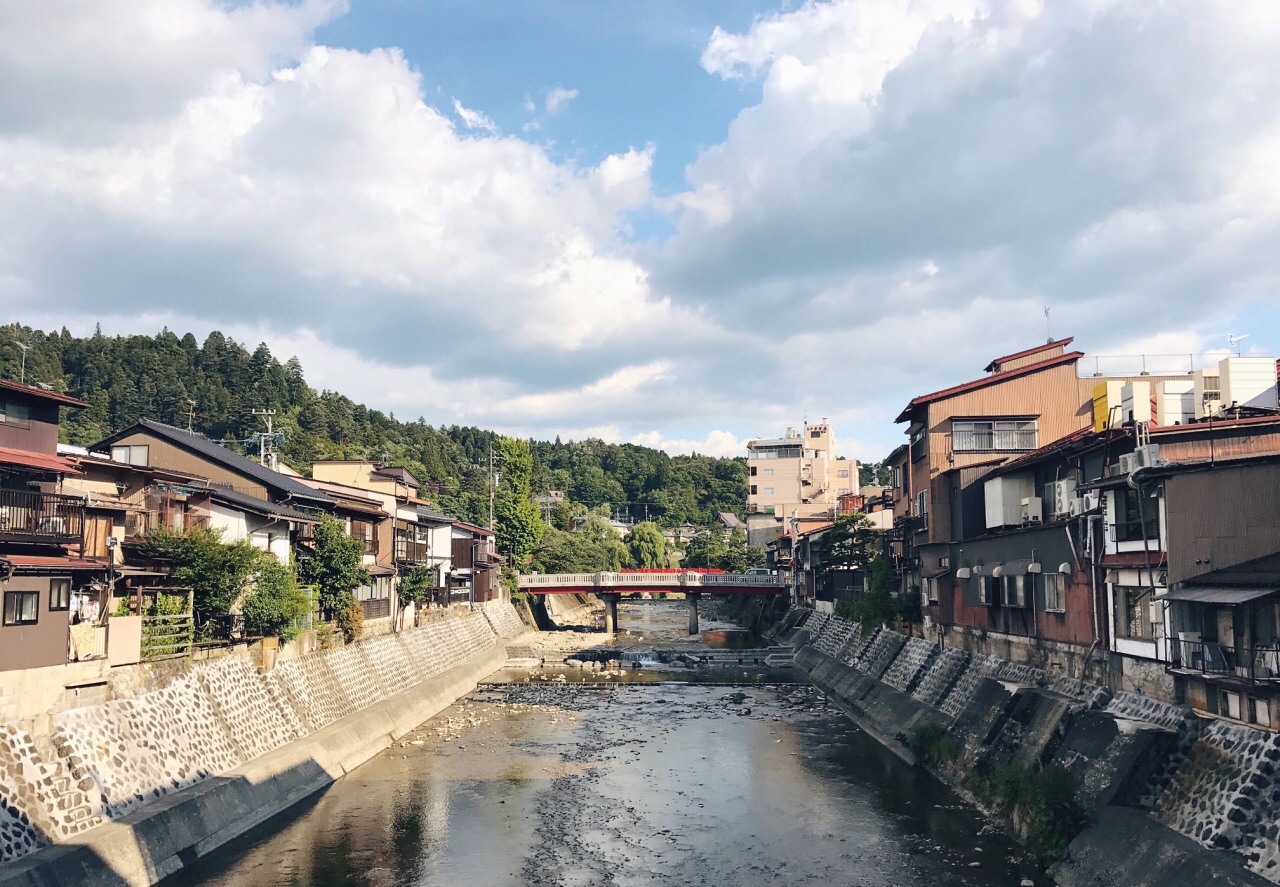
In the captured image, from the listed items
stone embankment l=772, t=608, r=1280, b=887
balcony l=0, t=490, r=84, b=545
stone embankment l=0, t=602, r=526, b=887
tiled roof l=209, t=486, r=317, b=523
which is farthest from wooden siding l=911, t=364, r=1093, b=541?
balcony l=0, t=490, r=84, b=545

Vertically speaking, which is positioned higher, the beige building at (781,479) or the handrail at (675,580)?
the beige building at (781,479)

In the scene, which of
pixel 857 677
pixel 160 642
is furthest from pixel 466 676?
pixel 160 642

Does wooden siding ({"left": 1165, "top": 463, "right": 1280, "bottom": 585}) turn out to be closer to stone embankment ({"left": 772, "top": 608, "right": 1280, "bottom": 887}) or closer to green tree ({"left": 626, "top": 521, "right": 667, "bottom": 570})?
stone embankment ({"left": 772, "top": 608, "right": 1280, "bottom": 887})

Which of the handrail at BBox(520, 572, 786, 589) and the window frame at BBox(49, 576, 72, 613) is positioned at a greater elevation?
the window frame at BBox(49, 576, 72, 613)

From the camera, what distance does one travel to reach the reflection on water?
2400cm

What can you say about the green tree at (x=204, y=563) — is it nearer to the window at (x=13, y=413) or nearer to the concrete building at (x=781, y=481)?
the window at (x=13, y=413)

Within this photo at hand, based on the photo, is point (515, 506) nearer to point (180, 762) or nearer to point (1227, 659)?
point (180, 762)

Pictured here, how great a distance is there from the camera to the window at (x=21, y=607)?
2230cm

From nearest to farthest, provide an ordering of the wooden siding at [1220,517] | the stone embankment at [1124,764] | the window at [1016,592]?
the stone embankment at [1124,764] → the wooden siding at [1220,517] → the window at [1016,592]

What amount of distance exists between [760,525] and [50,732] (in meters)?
118

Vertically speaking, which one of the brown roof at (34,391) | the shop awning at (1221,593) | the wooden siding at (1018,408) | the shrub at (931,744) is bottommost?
the shrub at (931,744)

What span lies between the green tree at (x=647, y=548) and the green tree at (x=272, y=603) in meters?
95.7

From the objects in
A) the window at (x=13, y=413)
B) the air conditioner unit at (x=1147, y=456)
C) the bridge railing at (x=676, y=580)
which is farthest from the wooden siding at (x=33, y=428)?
the bridge railing at (x=676, y=580)

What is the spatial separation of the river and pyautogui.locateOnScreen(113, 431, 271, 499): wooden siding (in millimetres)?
13801
